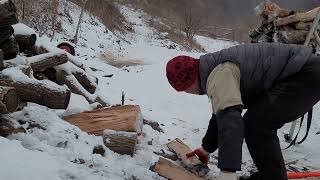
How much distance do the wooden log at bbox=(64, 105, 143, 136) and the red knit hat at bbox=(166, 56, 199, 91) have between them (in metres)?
0.90

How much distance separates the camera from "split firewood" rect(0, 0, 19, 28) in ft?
12.5

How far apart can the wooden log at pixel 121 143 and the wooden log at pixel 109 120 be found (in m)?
0.15

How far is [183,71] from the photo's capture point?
2924 mm

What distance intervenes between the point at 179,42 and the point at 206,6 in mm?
10893

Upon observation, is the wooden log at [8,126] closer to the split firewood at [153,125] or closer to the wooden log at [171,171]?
the wooden log at [171,171]

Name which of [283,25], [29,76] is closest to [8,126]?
[29,76]

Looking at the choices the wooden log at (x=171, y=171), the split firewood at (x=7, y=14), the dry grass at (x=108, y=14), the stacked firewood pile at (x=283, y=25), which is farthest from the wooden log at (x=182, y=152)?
the dry grass at (x=108, y=14)

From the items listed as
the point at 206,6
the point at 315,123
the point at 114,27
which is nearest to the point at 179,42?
the point at 114,27

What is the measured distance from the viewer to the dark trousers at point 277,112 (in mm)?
2904

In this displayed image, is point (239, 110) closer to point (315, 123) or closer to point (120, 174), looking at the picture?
point (120, 174)

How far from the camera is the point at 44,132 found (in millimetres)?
3340

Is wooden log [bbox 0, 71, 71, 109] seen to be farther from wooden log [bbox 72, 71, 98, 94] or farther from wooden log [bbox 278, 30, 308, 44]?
wooden log [bbox 278, 30, 308, 44]

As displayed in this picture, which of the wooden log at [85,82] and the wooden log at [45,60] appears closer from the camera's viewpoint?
the wooden log at [45,60]

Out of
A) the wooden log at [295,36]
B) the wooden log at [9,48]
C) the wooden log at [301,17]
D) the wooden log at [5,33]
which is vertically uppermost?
the wooden log at [301,17]
